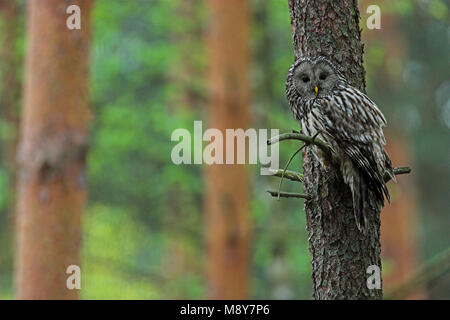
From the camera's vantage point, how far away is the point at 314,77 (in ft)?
13.6

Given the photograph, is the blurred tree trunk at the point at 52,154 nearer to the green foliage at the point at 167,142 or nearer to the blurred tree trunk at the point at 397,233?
the green foliage at the point at 167,142

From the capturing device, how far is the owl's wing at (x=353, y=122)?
13.3 feet

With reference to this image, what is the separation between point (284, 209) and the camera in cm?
1170

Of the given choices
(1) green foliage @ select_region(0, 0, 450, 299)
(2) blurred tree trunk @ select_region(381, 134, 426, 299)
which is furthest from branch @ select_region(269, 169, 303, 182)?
(2) blurred tree trunk @ select_region(381, 134, 426, 299)

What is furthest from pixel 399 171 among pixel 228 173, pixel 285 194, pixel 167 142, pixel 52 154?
pixel 167 142

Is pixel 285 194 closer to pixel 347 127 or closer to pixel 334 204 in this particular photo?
pixel 334 204

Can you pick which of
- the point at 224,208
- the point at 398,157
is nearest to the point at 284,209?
the point at 224,208

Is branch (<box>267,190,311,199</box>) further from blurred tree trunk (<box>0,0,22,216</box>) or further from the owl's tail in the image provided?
blurred tree trunk (<box>0,0,22,216</box>)

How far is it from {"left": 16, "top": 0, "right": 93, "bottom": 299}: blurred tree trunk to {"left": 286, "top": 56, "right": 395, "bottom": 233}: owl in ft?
7.79

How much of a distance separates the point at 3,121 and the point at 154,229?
15.5 ft

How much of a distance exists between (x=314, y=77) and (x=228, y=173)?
6.26 metres

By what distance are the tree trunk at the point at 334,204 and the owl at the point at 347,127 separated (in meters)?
0.08

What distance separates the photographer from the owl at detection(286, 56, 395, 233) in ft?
13.0

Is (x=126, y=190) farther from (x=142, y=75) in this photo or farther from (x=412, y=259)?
(x=412, y=259)
